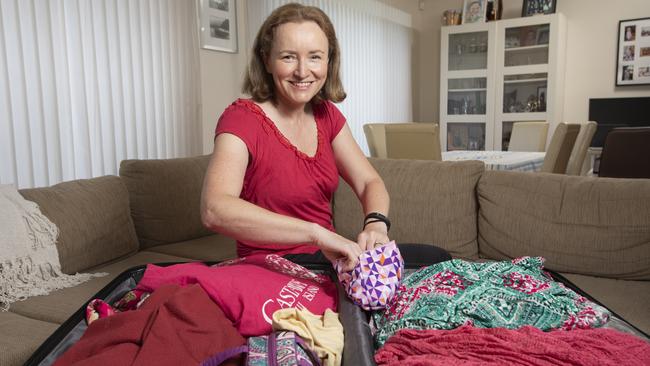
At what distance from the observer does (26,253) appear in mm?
1678

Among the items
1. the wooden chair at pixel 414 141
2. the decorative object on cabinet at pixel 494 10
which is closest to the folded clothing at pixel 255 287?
the wooden chair at pixel 414 141

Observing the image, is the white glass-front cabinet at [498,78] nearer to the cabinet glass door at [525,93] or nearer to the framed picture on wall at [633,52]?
the cabinet glass door at [525,93]

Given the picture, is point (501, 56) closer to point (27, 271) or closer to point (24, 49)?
point (24, 49)

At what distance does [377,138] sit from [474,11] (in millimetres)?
2980

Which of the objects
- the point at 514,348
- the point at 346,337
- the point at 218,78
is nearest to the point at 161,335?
the point at 346,337

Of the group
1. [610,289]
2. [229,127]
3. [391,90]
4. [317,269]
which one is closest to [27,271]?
[229,127]

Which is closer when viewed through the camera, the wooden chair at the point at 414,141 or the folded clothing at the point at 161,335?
the folded clothing at the point at 161,335

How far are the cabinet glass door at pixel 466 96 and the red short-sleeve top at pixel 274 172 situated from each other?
4.64 m

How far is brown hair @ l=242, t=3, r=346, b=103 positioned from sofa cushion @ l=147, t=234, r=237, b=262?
0.88 metres

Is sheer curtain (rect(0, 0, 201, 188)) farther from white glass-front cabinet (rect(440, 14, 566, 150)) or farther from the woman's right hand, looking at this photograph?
white glass-front cabinet (rect(440, 14, 566, 150))

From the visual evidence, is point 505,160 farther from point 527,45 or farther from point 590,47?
point 590,47

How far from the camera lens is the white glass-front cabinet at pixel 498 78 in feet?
17.1

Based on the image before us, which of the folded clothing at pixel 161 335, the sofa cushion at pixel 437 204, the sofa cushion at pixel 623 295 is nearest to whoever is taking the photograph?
the folded clothing at pixel 161 335

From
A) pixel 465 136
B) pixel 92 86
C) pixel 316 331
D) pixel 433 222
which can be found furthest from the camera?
pixel 465 136
